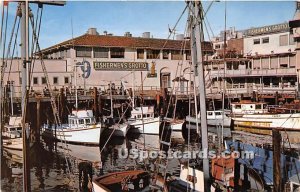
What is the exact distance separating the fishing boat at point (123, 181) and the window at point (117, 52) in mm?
37117

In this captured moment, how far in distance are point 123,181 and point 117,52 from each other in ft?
128

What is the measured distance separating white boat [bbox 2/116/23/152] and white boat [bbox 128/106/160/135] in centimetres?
1244

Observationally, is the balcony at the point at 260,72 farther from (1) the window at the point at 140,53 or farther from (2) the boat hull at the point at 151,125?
(2) the boat hull at the point at 151,125

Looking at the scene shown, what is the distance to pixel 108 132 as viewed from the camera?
39.2 metres

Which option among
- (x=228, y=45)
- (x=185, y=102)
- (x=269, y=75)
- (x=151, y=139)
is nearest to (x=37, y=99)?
(x=151, y=139)

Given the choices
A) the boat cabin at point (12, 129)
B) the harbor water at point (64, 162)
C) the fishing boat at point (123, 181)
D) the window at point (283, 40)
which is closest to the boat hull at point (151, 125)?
the harbor water at point (64, 162)

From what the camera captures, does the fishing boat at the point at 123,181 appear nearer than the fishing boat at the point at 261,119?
Yes

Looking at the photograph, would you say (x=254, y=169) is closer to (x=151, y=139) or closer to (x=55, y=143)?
(x=151, y=139)

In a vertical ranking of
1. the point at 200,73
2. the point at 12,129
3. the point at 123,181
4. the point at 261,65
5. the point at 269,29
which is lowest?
the point at 123,181

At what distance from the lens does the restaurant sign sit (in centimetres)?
5219

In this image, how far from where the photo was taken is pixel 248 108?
44500mm

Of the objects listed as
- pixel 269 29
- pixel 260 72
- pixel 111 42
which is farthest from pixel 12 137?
pixel 269 29

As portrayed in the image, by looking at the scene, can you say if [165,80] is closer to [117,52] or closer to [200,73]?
[117,52]

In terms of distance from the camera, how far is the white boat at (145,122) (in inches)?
1594
